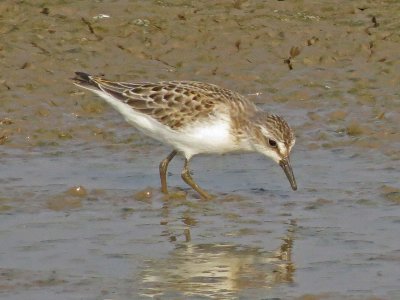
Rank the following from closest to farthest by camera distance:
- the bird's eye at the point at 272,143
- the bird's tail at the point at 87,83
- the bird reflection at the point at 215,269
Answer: the bird reflection at the point at 215,269 → the bird's eye at the point at 272,143 → the bird's tail at the point at 87,83

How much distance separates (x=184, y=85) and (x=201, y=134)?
2.76 feet

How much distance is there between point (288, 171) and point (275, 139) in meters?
0.39

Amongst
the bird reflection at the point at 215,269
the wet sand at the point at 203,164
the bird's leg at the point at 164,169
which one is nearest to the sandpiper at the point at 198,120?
the bird's leg at the point at 164,169

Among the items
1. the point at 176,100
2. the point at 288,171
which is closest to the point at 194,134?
the point at 176,100

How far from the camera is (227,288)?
35.8ft

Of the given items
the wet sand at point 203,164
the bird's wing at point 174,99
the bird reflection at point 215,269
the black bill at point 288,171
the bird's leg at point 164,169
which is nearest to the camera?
the bird reflection at point 215,269

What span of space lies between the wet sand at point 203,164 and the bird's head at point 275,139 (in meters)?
0.42

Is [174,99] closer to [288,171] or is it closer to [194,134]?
[194,134]

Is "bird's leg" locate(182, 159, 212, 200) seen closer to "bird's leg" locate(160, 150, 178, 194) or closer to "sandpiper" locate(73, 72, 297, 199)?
"sandpiper" locate(73, 72, 297, 199)

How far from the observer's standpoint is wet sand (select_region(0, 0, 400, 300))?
1137 centimetres

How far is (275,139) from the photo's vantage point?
552 inches

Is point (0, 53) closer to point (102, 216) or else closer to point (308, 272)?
point (102, 216)

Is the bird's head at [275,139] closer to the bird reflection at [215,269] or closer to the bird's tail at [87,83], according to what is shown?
the bird reflection at [215,269]

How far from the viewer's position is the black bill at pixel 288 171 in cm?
1396
